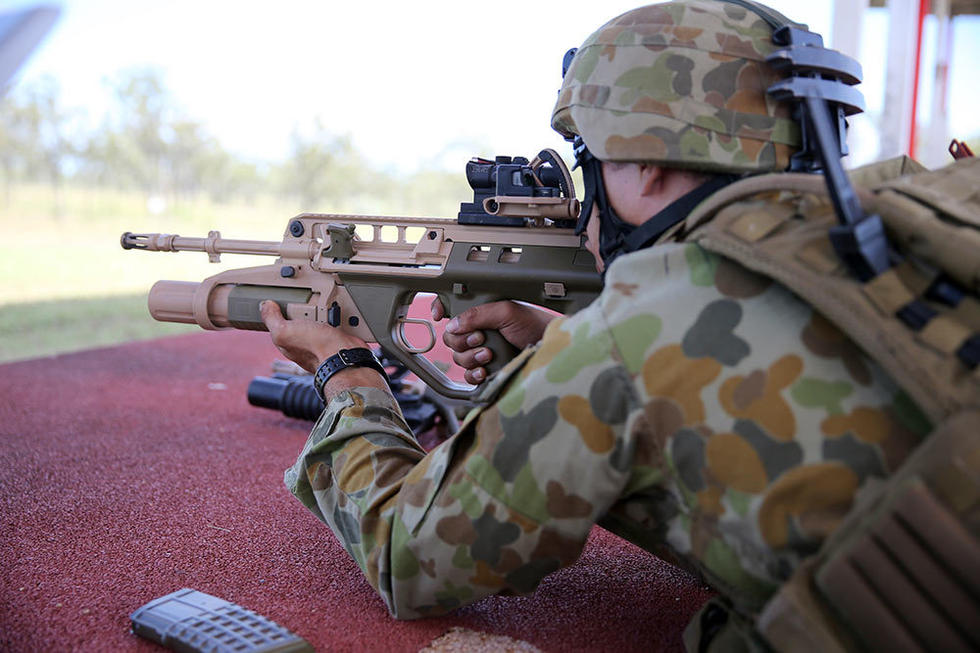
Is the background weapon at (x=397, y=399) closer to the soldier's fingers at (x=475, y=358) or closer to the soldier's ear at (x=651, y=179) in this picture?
the soldier's fingers at (x=475, y=358)

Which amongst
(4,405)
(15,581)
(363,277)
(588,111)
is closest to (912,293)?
(588,111)

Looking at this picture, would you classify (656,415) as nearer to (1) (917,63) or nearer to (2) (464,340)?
(2) (464,340)

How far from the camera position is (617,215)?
1818 mm

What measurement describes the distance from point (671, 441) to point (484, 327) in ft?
4.44

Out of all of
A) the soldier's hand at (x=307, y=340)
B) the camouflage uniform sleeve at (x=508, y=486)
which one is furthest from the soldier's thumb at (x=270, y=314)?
the camouflage uniform sleeve at (x=508, y=486)

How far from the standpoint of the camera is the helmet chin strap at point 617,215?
1708 millimetres

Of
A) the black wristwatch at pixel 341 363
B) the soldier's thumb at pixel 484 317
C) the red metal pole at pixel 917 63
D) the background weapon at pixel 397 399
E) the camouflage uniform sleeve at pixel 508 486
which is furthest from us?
the red metal pole at pixel 917 63

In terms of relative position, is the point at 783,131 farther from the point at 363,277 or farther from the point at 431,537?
the point at 363,277

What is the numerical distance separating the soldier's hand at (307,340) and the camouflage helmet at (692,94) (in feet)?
3.41

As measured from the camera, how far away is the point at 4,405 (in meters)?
3.62

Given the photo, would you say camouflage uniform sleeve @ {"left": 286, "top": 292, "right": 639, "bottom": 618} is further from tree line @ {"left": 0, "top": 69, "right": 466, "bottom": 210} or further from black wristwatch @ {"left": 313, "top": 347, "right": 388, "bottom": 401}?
tree line @ {"left": 0, "top": 69, "right": 466, "bottom": 210}

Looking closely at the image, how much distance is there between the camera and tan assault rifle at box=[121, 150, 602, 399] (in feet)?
7.63

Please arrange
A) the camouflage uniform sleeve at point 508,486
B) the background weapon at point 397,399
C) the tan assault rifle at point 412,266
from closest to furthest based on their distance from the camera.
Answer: the camouflage uniform sleeve at point 508,486, the tan assault rifle at point 412,266, the background weapon at point 397,399

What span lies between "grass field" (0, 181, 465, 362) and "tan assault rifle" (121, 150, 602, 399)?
309 cm
